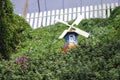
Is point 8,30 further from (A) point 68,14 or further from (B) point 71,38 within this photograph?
(A) point 68,14

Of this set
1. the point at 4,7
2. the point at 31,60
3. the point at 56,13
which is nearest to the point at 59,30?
the point at 4,7

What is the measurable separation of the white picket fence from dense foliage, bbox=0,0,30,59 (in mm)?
3942

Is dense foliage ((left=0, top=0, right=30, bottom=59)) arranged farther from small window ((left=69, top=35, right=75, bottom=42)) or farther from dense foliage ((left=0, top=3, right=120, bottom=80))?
dense foliage ((left=0, top=3, right=120, bottom=80))

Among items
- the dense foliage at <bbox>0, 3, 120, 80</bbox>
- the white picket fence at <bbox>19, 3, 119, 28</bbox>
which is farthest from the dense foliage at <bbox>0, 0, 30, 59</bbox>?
the white picket fence at <bbox>19, 3, 119, 28</bbox>

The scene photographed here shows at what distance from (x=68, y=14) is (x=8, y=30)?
822cm

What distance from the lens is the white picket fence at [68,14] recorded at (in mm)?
22141

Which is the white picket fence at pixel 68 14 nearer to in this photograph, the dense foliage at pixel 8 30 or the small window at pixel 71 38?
the dense foliage at pixel 8 30

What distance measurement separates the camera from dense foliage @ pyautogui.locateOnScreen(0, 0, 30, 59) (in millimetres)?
13718

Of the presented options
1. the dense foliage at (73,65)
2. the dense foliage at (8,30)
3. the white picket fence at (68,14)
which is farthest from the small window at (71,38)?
the white picket fence at (68,14)

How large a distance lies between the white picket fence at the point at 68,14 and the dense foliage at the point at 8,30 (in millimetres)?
3942

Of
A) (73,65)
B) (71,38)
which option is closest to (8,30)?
(71,38)

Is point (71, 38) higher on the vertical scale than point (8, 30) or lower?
lower

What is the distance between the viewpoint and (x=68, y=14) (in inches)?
890

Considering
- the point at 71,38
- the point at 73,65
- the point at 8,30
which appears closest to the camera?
the point at 73,65
